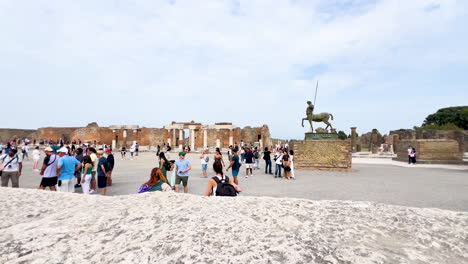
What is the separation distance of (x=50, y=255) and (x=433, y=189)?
34.8ft

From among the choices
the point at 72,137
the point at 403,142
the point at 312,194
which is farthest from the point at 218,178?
the point at 72,137

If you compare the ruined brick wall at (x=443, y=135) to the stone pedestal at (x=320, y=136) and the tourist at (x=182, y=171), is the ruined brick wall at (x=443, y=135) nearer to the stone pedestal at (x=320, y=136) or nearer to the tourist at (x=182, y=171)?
the stone pedestal at (x=320, y=136)

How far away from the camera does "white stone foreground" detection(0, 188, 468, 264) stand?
59.7 inches

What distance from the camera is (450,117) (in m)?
58.9

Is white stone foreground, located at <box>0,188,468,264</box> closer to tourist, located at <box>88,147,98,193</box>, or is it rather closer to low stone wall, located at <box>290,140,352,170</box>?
tourist, located at <box>88,147,98,193</box>

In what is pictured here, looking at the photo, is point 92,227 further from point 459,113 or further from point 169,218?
point 459,113

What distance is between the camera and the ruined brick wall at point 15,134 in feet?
139

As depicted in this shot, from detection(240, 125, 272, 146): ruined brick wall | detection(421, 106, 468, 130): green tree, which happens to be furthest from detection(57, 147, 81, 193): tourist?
detection(421, 106, 468, 130): green tree

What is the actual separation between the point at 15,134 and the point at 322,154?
5147cm

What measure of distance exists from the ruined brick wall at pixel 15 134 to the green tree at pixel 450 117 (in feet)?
242

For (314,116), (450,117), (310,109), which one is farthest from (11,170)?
(450,117)

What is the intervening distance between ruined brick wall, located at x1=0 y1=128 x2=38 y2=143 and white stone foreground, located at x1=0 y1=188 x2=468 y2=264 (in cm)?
5277

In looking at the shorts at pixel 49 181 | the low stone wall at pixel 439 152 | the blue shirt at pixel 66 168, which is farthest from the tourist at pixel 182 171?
the low stone wall at pixel 439 152

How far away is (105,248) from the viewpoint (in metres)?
1.61
